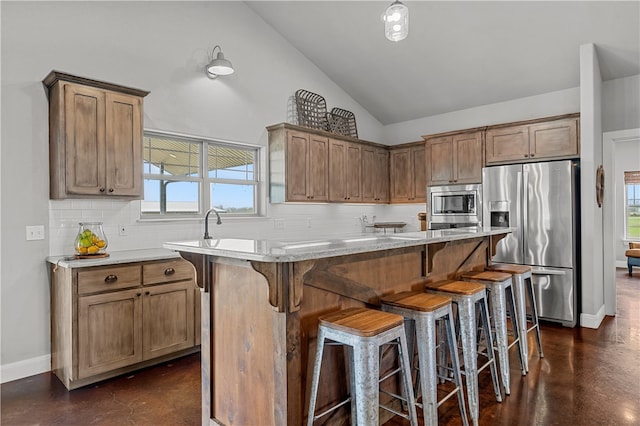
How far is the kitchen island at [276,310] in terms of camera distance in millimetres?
1729

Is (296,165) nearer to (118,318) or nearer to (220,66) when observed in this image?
(220,66)

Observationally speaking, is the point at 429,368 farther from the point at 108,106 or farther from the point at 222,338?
the point at 108,106

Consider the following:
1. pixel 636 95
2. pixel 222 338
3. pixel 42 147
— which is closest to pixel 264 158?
pixel 42 147

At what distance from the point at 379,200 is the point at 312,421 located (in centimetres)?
456

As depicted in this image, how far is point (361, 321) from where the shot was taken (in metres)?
1.81

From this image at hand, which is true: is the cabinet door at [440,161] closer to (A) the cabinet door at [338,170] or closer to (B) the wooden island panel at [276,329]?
(A) the cabinet door at [338,170]

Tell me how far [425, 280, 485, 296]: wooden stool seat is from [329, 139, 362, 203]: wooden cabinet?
2.80 meters

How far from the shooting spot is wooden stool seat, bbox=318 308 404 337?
5.63ft

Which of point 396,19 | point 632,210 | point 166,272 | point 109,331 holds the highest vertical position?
point 396,19

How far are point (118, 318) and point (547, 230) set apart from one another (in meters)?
4.36

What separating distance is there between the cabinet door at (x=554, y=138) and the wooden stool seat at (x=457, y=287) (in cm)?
270

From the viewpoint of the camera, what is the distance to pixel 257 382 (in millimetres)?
1909

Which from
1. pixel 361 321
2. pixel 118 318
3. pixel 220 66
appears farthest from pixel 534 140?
pixel 118 318

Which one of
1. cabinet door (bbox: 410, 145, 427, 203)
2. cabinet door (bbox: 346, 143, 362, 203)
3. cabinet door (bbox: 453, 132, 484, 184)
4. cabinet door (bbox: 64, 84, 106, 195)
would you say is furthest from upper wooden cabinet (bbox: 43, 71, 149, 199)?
cabinet door (bbox: 410, 145, 427, 203)
